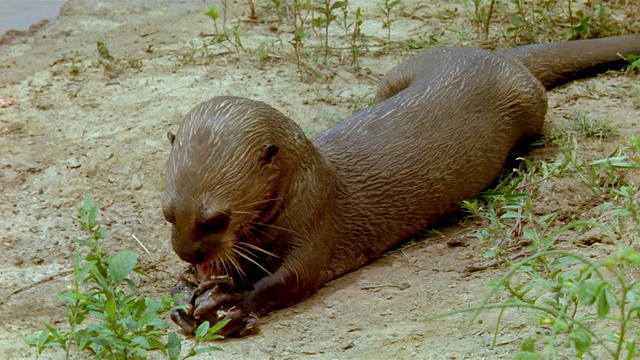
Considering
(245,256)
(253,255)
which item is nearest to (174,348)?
(245,256)

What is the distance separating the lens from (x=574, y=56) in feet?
13.8

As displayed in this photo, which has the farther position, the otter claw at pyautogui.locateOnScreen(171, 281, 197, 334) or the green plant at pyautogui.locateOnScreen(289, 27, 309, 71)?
the green plant at pyautogui.locateOnScreen(289, 27, 309, 71)

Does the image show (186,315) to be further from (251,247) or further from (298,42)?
(298,42)

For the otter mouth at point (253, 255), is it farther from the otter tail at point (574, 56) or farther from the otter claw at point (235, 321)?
the otter tail at point (574, 56)

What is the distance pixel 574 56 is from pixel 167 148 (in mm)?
2021

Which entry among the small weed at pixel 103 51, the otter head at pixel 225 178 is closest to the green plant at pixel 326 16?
the small weed at pixel 103 51

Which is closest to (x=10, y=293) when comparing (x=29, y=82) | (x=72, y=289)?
(x=72, y=289)

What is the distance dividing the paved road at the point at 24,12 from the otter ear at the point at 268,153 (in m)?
3.32

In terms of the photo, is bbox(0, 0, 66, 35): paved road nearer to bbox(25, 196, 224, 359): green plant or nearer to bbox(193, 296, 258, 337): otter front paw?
bbox(193, 296, 258, 337): otter front paw

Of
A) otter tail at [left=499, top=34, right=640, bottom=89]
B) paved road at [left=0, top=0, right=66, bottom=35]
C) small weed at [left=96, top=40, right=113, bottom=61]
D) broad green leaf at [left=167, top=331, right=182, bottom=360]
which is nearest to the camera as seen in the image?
broad green leaf at [left=167, top=331, right=182, bottom=360]

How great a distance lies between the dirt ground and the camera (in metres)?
2.52

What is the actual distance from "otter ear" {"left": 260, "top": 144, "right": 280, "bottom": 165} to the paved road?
3.32 m

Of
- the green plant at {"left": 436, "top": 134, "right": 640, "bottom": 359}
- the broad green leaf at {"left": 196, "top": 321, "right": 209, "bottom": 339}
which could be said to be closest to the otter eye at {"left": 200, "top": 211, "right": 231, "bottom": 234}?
the broad green leaf at {"left": 196, "top": 321, "right": 209, "bottom": 339}

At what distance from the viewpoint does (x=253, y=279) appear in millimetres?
2834
